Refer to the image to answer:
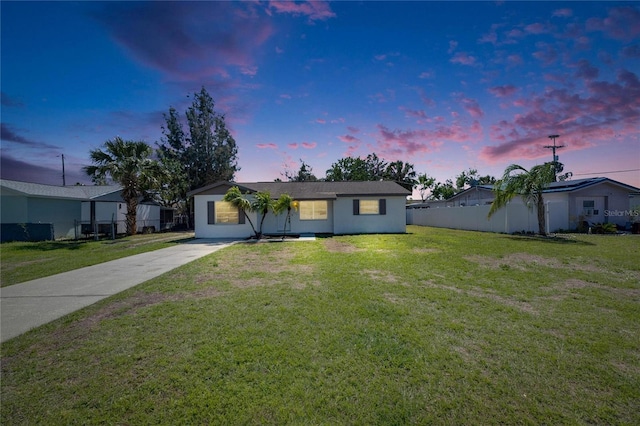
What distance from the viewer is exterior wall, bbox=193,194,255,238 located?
16.3 metres

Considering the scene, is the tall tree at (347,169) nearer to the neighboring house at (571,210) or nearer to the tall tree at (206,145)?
the tall tree at (206,145)

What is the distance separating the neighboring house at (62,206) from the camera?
16734mm

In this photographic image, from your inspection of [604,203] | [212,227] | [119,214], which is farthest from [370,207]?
[119,214]

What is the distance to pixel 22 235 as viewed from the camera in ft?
51.6

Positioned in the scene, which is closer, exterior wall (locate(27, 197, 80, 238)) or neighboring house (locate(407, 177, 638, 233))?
neighboring house (locate(407, 177, 638, 233))

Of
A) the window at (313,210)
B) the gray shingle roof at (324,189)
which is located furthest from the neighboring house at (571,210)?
the window at (313,210)

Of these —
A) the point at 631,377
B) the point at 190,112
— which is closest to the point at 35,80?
the point at 190,112

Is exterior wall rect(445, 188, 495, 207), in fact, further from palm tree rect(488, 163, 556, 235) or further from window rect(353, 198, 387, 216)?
window rect(353, 198, 387, 216)

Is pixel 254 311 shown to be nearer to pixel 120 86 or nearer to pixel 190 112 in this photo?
pixel 120 86

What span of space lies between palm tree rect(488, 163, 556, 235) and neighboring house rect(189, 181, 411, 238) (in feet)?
18.2

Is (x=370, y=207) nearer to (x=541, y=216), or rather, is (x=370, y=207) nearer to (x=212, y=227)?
(x=541, y=216)

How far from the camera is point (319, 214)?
58.1 feet

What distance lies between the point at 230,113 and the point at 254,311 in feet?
102

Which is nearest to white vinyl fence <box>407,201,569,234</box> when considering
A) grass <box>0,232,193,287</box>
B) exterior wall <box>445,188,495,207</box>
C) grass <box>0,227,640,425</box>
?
exterior wall <box>445,188,495,207</box>
